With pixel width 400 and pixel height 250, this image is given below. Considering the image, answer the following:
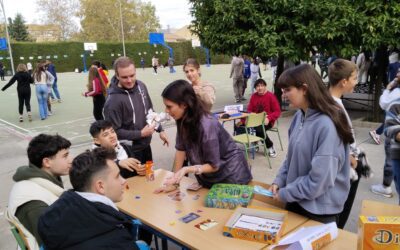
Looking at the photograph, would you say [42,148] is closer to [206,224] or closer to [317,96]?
[206,224]

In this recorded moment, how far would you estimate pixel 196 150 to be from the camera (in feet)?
8.48

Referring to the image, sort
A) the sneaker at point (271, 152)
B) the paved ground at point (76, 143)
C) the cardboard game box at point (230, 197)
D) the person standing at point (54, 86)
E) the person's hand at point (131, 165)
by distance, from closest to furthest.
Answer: the cardboard game box at point (230, 197)
the person's hand at point (131, 165)
the paved ground at point (76, 143)
the sneaker at point (271, 152)
the person standing at point (54, 86)

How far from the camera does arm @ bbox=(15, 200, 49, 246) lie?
205cm

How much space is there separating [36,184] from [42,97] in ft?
30.5

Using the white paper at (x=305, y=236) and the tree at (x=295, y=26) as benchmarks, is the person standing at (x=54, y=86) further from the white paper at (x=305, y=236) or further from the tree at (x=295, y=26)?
the white paper at (x=305, y=236)

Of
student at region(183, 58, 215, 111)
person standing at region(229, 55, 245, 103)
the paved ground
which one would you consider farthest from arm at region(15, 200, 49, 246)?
person standing at region(229, 55, 245, 103)

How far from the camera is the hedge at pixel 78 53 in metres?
32.4

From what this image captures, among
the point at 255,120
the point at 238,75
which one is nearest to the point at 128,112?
the point at 255,120

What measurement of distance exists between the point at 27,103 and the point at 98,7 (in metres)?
44.4

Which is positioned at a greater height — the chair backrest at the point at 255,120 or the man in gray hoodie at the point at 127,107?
the man in gray hoodie at the point at 127,107

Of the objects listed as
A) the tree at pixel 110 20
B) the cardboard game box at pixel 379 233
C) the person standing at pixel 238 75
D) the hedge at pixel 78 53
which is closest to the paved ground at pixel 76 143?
the person standing at pixel 238 75

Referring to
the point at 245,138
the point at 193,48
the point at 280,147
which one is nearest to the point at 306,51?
the point at 280,147

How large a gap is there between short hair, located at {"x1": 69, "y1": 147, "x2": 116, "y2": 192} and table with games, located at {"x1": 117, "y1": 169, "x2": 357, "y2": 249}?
1.93 feet

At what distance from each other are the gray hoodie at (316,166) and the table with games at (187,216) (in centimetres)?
17
